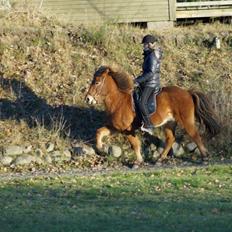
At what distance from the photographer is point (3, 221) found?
1136 centimetres

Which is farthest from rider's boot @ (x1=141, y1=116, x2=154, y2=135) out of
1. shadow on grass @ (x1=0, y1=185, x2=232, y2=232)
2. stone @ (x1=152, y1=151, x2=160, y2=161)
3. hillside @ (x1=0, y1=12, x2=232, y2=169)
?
shadow on grass @ (x1=0, y1=185, x2=232, y2=232)

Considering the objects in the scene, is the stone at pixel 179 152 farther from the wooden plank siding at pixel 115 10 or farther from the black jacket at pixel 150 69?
the wooden plank siding at pixel 115 10

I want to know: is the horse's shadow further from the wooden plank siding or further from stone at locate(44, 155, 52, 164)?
the wooden plank siding

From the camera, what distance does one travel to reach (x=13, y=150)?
58.7 ft

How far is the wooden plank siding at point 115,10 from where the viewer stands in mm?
26406

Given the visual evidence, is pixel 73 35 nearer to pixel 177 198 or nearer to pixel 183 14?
pixel 183 14

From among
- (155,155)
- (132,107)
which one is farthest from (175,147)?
(132,107)

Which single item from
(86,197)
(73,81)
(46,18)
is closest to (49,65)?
(73,81)

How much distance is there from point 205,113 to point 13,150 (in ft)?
14.8

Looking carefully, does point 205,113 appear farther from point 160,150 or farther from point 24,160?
point 24,160

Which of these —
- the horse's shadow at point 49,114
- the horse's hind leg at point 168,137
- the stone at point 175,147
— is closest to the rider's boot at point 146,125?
the horse's hind leg at point 168,137

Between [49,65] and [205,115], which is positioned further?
[49,65]

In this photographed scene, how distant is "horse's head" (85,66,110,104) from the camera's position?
17672 millimetres

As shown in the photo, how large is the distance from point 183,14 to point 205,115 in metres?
9.22
